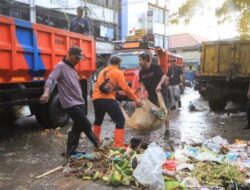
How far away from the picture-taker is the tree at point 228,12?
34.0ft

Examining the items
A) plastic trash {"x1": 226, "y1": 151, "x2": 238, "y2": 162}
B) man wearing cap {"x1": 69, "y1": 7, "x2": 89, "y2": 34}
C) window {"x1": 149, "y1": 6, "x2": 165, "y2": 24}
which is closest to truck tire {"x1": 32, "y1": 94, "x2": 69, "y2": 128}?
man wearing cap {"x1": 69, "y1": 7, "x2": 89, "y2": 34}

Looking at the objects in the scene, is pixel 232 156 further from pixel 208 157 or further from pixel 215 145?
pixel 215 145

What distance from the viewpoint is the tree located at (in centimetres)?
1035

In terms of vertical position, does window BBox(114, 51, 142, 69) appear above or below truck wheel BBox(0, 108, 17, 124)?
above

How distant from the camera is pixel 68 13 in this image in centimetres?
2489

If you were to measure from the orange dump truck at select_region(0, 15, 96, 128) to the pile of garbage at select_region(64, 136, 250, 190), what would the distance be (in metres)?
2.17

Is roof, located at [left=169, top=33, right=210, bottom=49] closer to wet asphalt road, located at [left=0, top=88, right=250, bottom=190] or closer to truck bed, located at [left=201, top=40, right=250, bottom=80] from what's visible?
truck bed, located at [left=201, top=40, right=250, bottom=80]

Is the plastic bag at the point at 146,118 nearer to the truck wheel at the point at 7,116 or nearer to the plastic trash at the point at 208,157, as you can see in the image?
the plastic trash at the point at 208,157

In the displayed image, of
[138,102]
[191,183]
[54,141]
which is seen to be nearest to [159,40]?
[54,141]

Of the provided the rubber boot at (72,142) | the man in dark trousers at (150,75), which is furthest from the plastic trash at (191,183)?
the man in dark trousers at (150,75)

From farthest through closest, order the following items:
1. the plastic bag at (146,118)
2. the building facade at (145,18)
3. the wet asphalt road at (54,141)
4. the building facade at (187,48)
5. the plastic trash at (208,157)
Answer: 1. the building facade at (187,48)
2. the building facade at (145,18)
3. the plastic bag at (146,118)
4. the plastic trash at (208,157)
5. the wet asphalt road at (54,141)

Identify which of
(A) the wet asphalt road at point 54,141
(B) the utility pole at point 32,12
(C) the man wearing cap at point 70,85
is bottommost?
(A) the wet asphalt road at point 54,141

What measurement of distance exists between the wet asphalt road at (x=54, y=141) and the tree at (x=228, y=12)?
2.65 meters

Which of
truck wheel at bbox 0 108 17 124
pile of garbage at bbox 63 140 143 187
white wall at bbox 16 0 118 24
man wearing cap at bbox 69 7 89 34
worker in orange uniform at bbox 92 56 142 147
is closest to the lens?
pile of garbage at bbox 63 140 143 187
